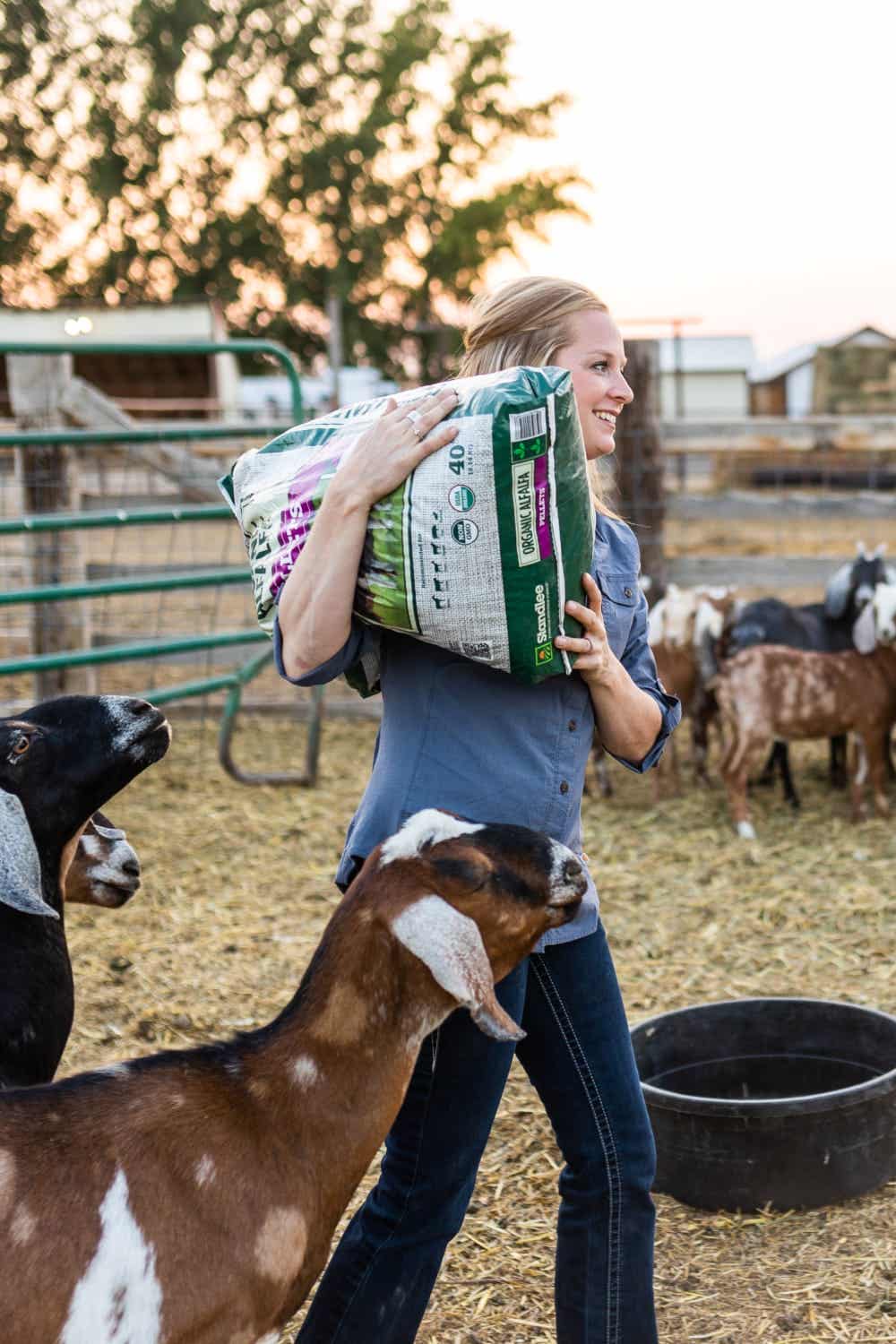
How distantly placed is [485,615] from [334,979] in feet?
1.86

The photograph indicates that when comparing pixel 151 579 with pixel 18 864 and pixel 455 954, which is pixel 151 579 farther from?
pixel 455 954

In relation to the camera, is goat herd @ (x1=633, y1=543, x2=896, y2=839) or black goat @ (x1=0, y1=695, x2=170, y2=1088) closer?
black goat @ (x1=0, y1=695, x2=170, y2=1088)

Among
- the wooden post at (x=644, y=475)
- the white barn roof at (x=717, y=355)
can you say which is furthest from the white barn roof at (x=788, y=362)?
the wooden post at (x=644, y=475)

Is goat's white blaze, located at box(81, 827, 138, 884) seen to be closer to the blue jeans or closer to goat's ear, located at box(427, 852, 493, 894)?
the blue jeans

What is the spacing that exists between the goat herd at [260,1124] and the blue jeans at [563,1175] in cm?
19

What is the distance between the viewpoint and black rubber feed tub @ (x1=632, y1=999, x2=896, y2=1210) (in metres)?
3.08

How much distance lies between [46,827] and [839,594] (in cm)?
513

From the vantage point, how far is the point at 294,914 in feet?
17.4

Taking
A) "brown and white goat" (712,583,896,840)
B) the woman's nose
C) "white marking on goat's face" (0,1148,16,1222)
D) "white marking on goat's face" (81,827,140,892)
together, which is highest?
the woman's nose

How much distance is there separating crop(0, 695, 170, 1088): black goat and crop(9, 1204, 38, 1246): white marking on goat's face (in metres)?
0.61

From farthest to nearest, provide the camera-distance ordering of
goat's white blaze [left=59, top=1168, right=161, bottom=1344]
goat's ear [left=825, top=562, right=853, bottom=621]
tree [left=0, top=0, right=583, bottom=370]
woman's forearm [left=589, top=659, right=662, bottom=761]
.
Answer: tree [left=0, top=0, right=583, bottom=370] → goat's ear [left=825, top=562, right=853, bottom=621] → woman's forearm [left=589, top=659, right=662, bottom=761] → goat's white blaze [left=59, top=1168, right=161, bottom=1344]

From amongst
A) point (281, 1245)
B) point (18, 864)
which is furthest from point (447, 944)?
point (18, 864)

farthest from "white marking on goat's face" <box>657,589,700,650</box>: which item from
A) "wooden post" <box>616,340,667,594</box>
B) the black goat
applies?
the black goat

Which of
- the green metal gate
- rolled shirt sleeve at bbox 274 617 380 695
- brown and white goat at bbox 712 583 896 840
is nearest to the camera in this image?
rolled shirt sleeve at bbox 274 617 380 695
